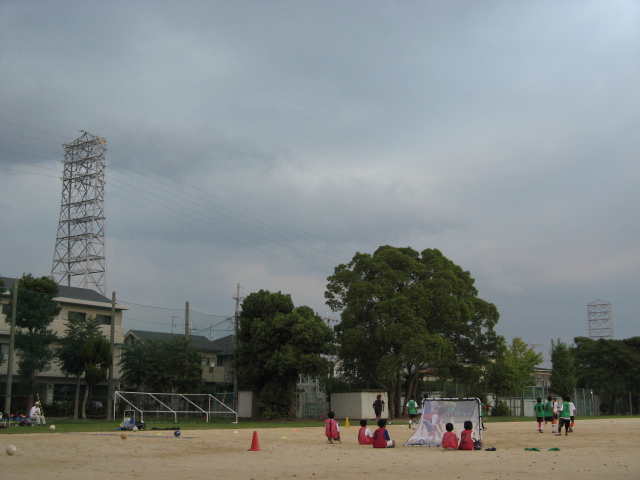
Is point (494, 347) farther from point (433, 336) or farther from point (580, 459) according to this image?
point (580, 459)

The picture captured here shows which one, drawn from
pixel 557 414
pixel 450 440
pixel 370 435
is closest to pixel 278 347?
pixel 557 414

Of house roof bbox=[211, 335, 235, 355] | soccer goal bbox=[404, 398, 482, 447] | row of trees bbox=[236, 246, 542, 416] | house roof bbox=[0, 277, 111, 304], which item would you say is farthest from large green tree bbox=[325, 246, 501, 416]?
house roof bbox=[0, 277, 111, 304]

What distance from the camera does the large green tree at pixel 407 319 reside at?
39844 mm

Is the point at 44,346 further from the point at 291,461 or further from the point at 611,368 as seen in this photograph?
the point at 611,368

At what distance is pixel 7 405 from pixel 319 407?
2004 cm

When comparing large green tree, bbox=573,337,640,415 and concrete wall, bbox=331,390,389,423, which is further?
large green tree, bbox=573,337,640,415

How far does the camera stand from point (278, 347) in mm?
42344

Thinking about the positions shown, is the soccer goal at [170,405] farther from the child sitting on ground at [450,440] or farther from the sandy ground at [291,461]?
the child sitting on ground at [450,440]

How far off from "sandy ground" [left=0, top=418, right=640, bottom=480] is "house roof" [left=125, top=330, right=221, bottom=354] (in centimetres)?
2447

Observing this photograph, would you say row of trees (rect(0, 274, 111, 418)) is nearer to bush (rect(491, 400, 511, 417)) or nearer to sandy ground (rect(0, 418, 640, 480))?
sandy ground (rect(0, 418, 640, 480))

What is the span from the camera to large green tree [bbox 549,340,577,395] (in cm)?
5959

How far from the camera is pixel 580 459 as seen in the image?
1490 centimetres

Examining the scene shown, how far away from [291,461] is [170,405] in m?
28.3

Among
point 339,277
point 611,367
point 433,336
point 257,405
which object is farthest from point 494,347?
point 611,367
